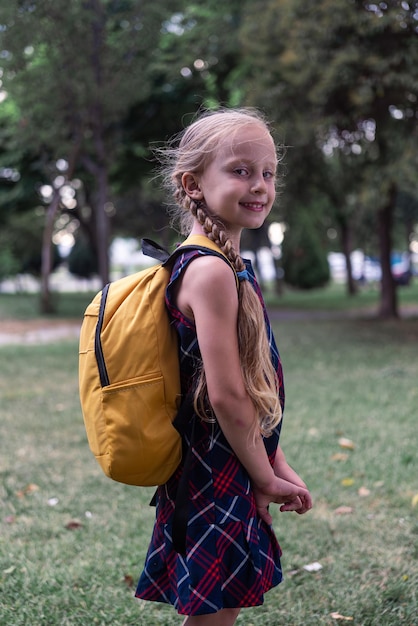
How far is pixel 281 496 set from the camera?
1844mm

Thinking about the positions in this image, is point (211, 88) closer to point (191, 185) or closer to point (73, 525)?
point (73, 525)

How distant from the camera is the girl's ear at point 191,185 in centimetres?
183

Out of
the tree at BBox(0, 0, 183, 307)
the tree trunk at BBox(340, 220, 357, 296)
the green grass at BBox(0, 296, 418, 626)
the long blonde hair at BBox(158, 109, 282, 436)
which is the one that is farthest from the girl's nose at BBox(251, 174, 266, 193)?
the tree trunk at BBox(340, 220, 357, 296)

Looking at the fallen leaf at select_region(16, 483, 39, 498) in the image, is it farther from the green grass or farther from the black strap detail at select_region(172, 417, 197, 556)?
the black strap detail at select_region(172, 417, 197, 556)

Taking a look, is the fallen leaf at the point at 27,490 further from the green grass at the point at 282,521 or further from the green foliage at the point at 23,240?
the green foliage at the point at 23,240

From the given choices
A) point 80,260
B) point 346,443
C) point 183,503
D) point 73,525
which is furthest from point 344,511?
point 80,260

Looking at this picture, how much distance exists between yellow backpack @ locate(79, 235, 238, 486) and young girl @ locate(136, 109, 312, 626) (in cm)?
5

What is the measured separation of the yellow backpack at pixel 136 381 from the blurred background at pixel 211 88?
510 cm

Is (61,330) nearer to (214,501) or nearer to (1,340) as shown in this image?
(1,340)

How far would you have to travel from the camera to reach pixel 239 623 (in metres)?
2.71

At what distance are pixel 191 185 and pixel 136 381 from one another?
540mm

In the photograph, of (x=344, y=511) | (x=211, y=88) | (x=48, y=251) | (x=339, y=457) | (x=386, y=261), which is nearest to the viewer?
(x=344, y=511)

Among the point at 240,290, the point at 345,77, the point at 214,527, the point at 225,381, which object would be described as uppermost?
the point at 345,77

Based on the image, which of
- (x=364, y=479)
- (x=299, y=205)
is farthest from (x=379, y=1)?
(x=364, y=479)
